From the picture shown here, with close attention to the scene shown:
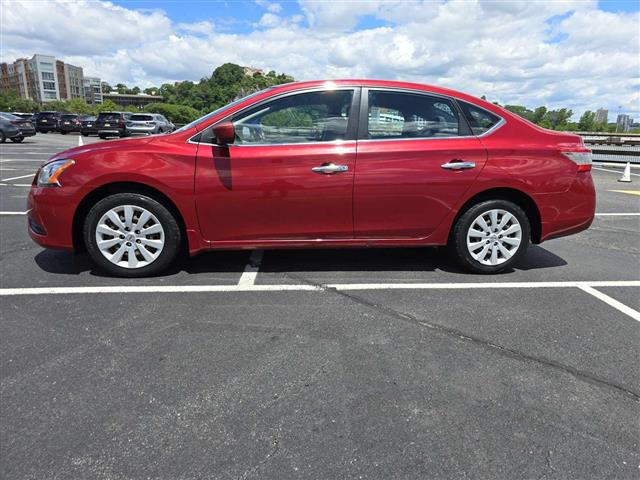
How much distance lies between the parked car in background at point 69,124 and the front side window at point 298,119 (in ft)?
111

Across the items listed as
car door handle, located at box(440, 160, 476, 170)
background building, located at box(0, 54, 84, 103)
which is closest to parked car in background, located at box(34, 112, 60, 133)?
car door handle, located at box(440, 160, 476, 170)

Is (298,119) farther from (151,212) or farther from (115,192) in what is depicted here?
(115,192)

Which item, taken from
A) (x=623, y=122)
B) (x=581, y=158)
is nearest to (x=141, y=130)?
(x=581, y=158)

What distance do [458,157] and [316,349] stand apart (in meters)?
2.20

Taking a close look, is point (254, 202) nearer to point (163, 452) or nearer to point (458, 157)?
point (458, 157)

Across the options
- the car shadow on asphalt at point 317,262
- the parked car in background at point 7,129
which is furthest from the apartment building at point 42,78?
the car shadow on asphalt at point 317,262

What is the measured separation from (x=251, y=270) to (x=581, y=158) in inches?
128

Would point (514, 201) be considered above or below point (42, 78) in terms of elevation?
below

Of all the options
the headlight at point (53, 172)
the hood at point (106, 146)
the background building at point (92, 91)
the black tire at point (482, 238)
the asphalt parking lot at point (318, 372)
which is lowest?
the asphalt parking lot at point (318, 372)

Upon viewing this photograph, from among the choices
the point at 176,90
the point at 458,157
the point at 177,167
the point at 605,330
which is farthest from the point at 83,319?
the point at 176,90

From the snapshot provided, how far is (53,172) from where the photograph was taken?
397cm

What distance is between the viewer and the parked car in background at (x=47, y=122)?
3438 cm

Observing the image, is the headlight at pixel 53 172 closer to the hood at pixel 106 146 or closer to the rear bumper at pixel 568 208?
the hood at pixel 106 146

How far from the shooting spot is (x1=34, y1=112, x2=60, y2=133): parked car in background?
113ft
